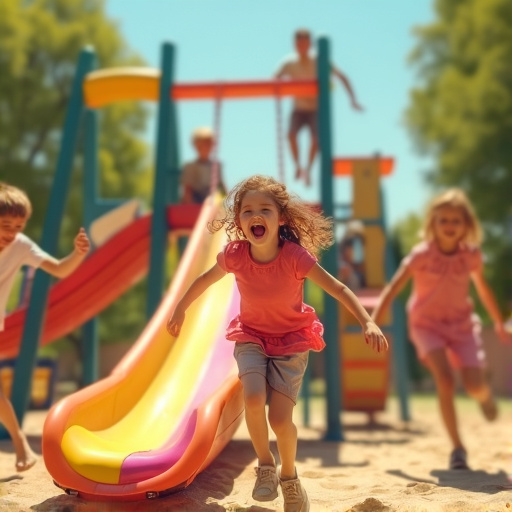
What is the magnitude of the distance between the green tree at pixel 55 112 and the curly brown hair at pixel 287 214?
1656cm

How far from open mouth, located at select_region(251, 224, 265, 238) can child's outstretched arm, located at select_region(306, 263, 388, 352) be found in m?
0.31

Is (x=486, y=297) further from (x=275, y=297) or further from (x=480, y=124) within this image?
(x=480, y=124)

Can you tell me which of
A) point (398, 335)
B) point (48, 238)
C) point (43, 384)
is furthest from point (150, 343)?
point (43, 384)

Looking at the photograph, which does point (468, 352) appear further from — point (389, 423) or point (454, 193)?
point (389, 423)

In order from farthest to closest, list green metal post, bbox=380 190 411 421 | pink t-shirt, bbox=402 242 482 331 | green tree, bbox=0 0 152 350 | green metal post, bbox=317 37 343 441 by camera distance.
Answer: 1. green tree, bbox=0 0 152 350
2. green metal post, bbox=380 190 411 421
3. green metal post, bbox=317 37 343 441
4. pink t-shirt, bbox=402 242 482 331

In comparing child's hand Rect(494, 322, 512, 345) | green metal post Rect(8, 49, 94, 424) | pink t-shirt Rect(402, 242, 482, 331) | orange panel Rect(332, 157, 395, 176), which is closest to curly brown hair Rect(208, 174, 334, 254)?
pink t-shirt Rect(402, 242, 482, 331)

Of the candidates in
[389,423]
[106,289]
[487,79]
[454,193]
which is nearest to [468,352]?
[454,193]

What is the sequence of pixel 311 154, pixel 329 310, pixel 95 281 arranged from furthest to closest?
pixel 311 154
pixel 95 281
pixel 329 310

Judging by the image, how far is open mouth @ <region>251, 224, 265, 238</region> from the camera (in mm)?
3764

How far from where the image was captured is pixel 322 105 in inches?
279

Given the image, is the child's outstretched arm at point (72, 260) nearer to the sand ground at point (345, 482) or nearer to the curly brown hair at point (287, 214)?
the curly brown hair at point (287, 214)

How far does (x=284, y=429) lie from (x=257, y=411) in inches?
5.9

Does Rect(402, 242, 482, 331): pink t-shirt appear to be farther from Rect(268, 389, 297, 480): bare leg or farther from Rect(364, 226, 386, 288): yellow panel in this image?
Rect(364, 226, 386, 288): yellow panel

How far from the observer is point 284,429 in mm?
3672
